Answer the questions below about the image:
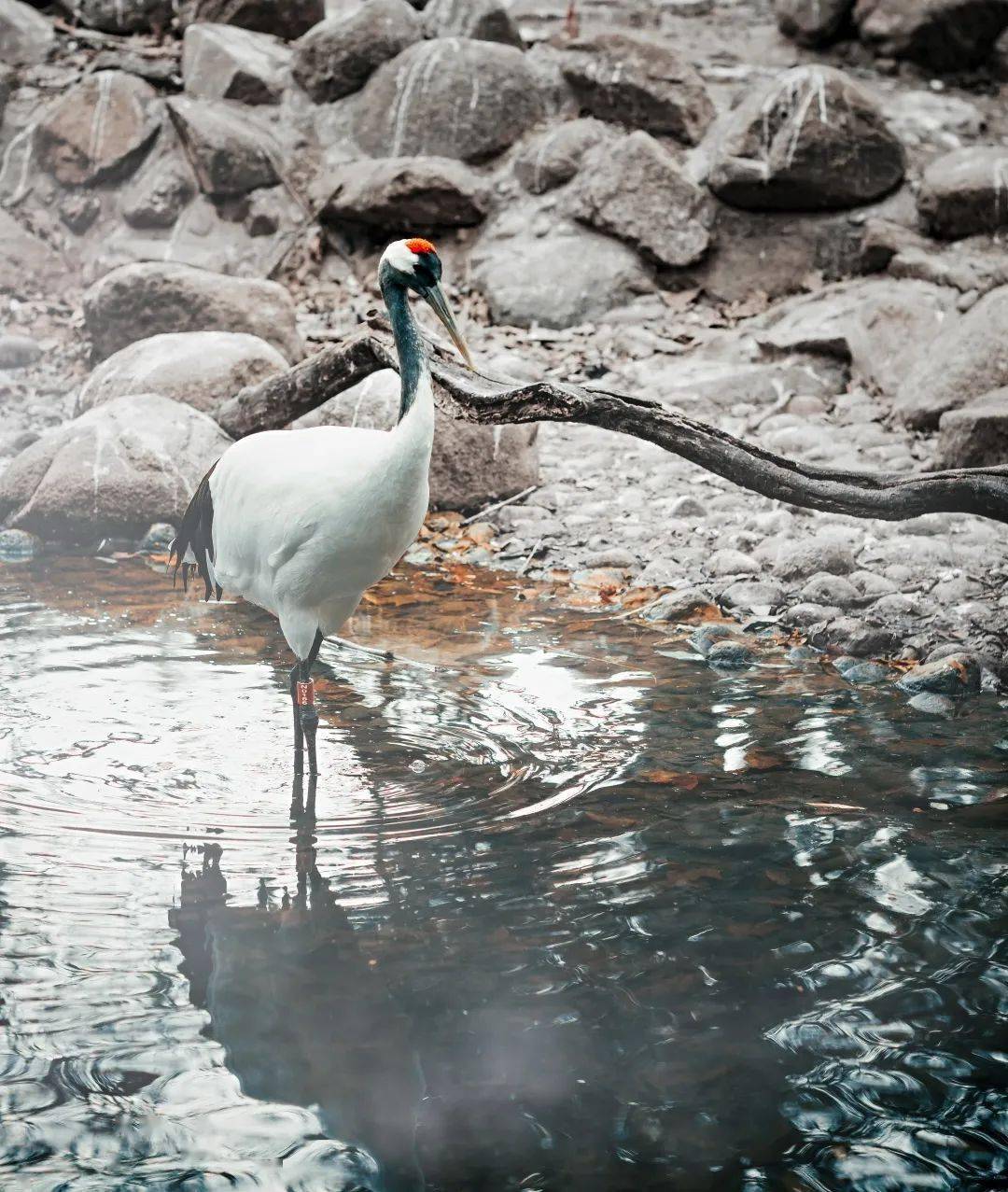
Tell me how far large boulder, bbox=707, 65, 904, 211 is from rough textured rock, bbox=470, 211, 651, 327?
47.0 inches

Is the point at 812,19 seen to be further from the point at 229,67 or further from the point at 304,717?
the point at 304,717

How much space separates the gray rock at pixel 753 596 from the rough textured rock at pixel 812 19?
356 inches

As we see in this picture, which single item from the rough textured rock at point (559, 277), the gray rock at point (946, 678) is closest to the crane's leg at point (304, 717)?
the gray rock at point (946, 678)

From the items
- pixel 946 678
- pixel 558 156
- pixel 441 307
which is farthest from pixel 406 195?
pixel 946 678

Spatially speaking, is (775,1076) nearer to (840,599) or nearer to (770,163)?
(840,599)

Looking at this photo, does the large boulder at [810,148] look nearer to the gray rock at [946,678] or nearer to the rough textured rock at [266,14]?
the rough textured rock at [266,14]

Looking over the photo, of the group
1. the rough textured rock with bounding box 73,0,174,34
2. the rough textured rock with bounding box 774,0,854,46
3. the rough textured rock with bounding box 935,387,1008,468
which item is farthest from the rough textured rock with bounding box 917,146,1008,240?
the rough textured rock with bounding box 73,0,174,34

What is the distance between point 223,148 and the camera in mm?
12383

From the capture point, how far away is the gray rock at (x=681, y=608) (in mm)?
6176

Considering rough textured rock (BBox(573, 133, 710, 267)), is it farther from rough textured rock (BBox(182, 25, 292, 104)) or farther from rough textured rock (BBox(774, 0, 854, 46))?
rough textured rock (BBox(182, 25, 292, 104))

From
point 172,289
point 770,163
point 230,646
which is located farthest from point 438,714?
point 770,163

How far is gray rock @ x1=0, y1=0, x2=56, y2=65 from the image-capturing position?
542 inches

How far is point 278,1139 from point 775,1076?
1.03 meters

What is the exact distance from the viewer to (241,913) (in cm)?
340
